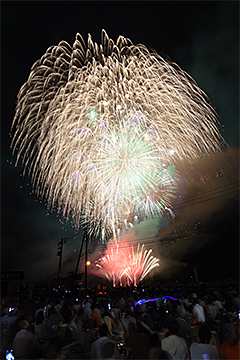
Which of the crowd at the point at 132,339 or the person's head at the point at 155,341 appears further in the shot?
the person's head at the point at 155,341

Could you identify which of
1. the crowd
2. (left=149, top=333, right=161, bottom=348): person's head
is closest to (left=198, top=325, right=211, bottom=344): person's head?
the crowd

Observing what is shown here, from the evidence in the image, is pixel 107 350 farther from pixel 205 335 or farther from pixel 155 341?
pixel 205 335

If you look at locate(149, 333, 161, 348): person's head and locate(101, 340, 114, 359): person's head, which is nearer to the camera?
locate(101, 340, 114, 359): person's head

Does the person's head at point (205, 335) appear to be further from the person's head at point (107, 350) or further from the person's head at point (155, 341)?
the person's head at point (107, 350)

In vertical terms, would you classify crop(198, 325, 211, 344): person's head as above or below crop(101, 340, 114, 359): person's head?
above

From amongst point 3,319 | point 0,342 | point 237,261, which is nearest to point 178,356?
point 0,342

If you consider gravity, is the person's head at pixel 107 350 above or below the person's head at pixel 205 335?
below

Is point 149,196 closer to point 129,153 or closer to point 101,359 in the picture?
point 129,153

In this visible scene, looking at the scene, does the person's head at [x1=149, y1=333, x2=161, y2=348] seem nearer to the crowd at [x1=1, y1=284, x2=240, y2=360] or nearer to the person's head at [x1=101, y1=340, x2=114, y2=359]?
the crowd at [x1=1, y1=284, x2=240, y2=360]

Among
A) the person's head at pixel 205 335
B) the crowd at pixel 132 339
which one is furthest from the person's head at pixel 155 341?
the person's head at pixel 205 335

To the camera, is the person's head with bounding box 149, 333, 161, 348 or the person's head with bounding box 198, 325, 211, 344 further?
the person's head with bounding box 149, 333, 161, 348

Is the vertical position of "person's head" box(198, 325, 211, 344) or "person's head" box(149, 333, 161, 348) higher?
"person's head" box(198, 325, 211, 344)

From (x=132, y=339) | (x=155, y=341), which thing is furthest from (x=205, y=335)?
(x=132, y=339)
